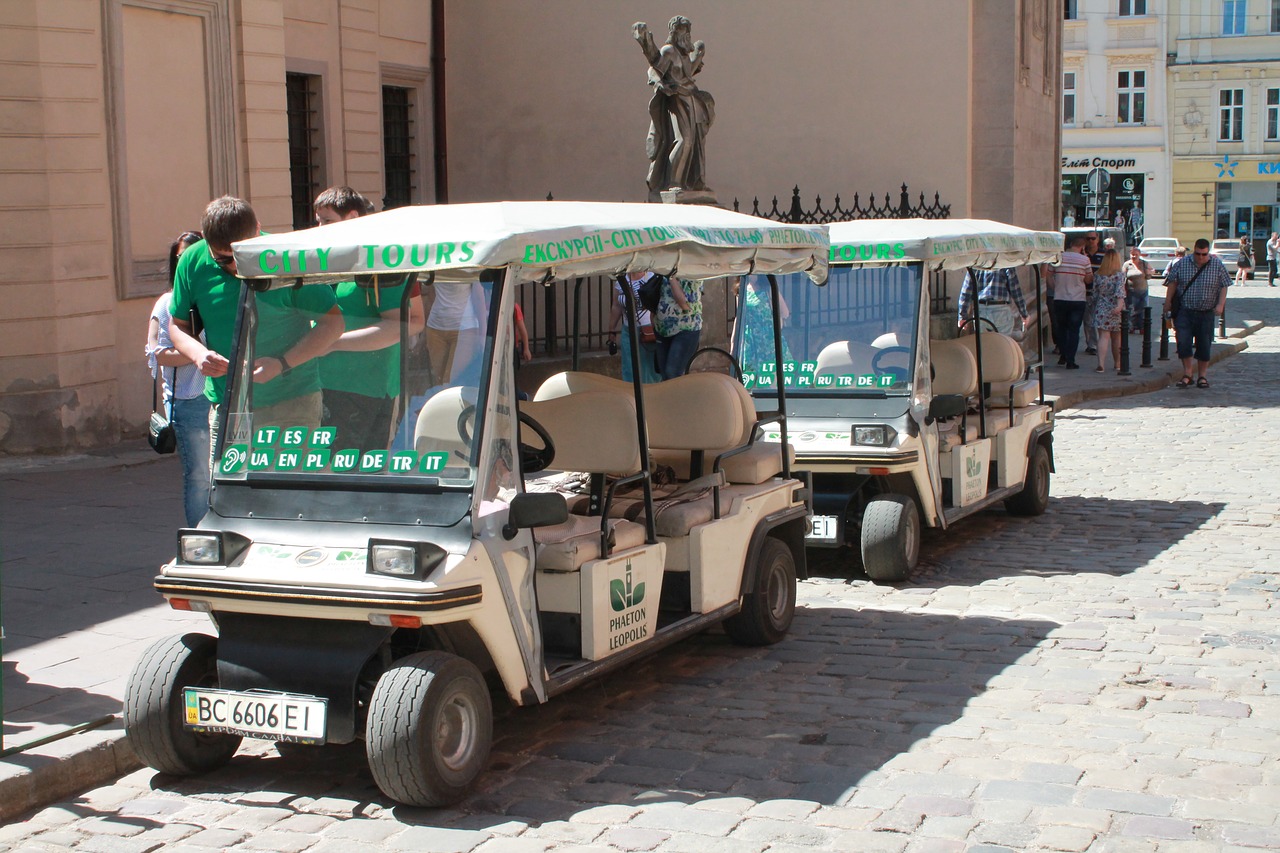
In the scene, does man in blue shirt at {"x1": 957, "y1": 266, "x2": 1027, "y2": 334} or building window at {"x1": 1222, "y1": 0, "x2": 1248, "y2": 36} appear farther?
building window at {"x1": 1222, "y1": 0, "x2": 1248, "y2": 36}

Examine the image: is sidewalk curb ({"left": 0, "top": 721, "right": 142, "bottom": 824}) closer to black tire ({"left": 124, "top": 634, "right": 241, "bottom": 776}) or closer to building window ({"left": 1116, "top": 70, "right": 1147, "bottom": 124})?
black tire ({"left": 124, "top": 634, "right": 241, "bottom": 776})

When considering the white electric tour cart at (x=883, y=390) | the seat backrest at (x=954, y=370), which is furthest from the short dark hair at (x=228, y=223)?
the seat backrest at (x=954, y=370)

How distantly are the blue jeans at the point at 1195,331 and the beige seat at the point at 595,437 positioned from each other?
14.3 m

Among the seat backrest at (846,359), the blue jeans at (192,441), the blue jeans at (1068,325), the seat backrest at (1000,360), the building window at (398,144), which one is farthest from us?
the blue jeans at (1068,325)

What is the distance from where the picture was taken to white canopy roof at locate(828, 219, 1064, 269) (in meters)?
8.76

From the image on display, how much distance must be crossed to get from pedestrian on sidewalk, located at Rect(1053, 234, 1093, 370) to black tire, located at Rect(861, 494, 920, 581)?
41.5 feet

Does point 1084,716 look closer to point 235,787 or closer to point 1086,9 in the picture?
point 235,787

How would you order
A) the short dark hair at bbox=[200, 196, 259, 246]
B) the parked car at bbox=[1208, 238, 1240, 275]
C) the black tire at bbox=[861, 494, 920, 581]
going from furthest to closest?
the parked car at bbox=[1208, 238, 1240, 275], the black tire at bbox=[861, 494, 920, 581], the short dark hair at bbox=[200, 196, 259, 246]

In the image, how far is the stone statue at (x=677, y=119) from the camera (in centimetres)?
1619

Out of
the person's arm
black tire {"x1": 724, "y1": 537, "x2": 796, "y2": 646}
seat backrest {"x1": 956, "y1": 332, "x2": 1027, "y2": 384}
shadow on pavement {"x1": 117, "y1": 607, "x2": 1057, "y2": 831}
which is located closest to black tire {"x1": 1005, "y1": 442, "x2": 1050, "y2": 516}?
seat backrest {"x1": 956, "y1": 332, "x2": 1027, "y2": 384}

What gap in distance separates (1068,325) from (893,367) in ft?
42.5

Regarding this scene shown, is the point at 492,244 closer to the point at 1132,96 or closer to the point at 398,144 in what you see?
the point at 398,144

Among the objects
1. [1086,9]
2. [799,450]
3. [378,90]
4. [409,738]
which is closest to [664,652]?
[799,450]

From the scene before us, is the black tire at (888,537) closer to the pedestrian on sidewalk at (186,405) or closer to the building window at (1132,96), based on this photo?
the pedestrian on sidewalk at (186,405)
